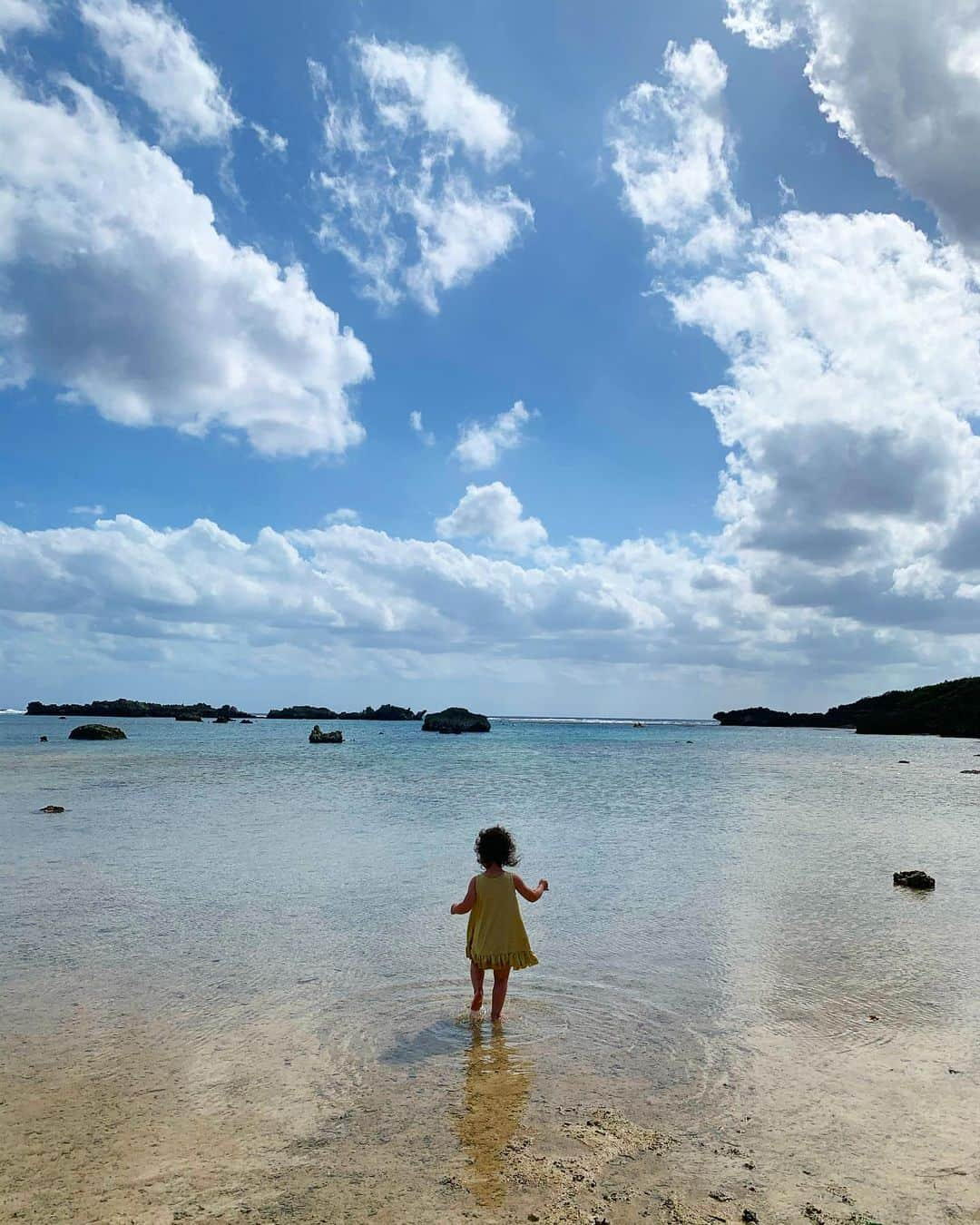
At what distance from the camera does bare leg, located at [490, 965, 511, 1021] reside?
31.0ft

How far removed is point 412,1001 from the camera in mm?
10195

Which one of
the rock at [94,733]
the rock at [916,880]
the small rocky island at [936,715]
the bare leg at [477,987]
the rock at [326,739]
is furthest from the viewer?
the small rocky island at [936,715]

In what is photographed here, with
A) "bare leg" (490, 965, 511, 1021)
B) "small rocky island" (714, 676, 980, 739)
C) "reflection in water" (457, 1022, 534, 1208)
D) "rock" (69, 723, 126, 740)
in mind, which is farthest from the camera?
"small rocky island" (714, 676, 980, 739)

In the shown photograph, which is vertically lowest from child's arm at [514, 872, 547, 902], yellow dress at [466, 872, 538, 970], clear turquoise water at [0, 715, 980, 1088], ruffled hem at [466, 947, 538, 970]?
clear turquoise water at [0, 715, 980, 1088]

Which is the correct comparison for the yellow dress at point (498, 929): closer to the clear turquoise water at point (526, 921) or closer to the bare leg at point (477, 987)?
the bare leg at point (477, 987)

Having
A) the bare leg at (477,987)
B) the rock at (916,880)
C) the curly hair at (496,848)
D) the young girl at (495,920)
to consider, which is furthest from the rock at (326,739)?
the curly hair at (496,848)

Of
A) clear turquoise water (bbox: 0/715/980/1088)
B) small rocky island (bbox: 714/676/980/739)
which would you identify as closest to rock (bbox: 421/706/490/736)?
small rocky island (bbox: 714/676/980/739)

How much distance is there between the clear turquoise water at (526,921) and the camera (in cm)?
960

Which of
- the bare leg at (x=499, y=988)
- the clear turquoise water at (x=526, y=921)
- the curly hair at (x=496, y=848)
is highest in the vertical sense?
the curly hair at (x=496, y=848)

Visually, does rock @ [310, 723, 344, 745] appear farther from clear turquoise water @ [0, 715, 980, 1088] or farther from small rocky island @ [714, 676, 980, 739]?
small rocky island @ [714, 676, 980, 739]

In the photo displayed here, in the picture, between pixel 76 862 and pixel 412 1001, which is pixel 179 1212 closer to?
pixel 412 1001

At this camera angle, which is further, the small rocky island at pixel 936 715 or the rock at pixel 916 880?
the small rocky island at pixel 936 715

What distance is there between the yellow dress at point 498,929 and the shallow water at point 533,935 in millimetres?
704

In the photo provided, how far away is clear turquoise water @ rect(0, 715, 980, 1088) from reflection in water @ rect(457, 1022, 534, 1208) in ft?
1.51
